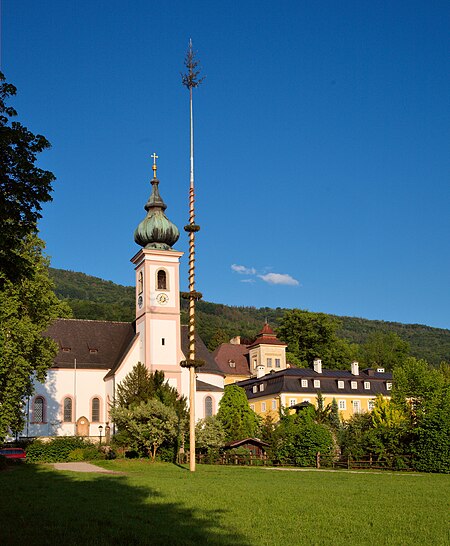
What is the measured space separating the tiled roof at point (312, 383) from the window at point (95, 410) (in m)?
17.0

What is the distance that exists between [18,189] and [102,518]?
715 cm

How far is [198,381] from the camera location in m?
58.2

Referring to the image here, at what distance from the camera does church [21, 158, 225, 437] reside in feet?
179

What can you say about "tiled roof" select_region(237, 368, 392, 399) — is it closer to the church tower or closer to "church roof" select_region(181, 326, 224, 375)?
"church roof" select_region(181, 326, 224, 375)

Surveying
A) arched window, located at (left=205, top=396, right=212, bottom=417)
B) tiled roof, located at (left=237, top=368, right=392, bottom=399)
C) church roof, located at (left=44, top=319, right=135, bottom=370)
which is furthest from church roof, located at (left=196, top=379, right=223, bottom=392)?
tiled roof, located at (left=237, top=368, right=392, bottom=399)

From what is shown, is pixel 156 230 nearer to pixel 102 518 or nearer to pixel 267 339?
pixel 267 339

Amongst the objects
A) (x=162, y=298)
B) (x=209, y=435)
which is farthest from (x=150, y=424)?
(x=162, y=298)

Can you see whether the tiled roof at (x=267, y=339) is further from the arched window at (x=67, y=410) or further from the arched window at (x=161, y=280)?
the arched window at (x=67, y=410)

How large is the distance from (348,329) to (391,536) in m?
190

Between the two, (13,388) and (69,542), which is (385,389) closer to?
(13,388)

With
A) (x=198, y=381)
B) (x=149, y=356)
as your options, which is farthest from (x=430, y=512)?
(x=198, y=381)

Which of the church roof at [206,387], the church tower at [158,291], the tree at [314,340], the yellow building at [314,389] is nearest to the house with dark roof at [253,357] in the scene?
the tree at [314,340]

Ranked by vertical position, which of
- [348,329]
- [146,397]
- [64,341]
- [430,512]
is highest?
[348,329]

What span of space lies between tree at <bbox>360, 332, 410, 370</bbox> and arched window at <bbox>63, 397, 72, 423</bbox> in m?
53.4
